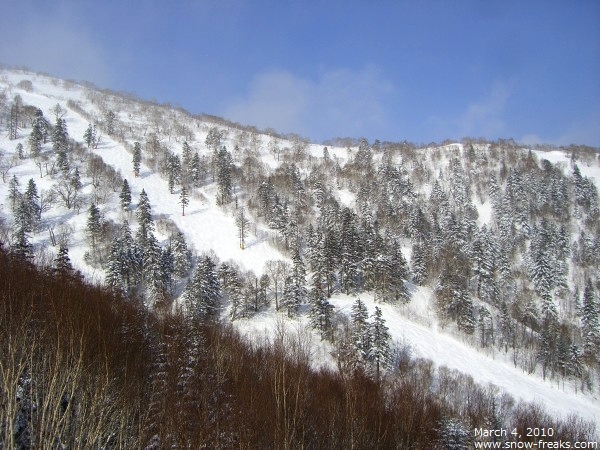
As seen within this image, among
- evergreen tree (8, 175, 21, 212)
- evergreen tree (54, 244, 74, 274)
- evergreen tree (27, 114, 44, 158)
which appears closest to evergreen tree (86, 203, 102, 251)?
evergreen tree (8, 175, 21, 212)

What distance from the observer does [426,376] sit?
51281 mm

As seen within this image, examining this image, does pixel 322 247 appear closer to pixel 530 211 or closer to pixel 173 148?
pixel 530 211

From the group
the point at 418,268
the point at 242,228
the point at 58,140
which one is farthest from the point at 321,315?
the point at 58,140

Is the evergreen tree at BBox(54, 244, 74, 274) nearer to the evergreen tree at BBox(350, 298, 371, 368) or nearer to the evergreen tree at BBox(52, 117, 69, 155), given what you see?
the evergreen tree at BBox(350, 298, 371, 368)

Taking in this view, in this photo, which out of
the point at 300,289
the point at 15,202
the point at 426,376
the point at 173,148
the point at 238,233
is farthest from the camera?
the point at 173,148

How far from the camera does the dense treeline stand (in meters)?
7.64

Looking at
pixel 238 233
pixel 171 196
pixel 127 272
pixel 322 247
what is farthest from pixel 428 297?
pixel 171 196

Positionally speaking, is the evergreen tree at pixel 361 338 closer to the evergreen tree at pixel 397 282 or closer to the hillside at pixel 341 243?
the hillside at pixel 341 243

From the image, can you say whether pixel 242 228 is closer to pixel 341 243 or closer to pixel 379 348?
pixel 341 243

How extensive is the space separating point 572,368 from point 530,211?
80.4 metres

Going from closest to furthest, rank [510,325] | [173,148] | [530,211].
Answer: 1. [510,325]
2. [530,211]
3. [173,148]

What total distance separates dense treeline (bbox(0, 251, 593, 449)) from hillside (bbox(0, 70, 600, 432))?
5.09 metres

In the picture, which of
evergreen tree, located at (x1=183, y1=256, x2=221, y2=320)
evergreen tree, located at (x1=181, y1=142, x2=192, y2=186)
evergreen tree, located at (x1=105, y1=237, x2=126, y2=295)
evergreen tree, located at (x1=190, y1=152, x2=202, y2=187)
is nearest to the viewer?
evergreen tree, located at (x1=105, y1=237, x2=126, y2=295)

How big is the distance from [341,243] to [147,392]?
7339 cm
